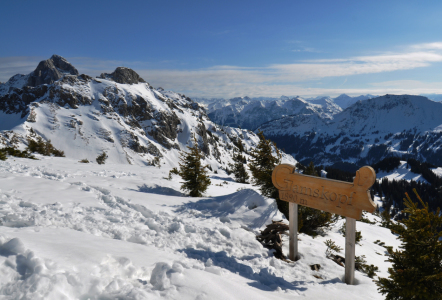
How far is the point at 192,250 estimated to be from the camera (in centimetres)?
667

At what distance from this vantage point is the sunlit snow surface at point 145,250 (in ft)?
12.0

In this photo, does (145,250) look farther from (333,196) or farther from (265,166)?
(265,166)

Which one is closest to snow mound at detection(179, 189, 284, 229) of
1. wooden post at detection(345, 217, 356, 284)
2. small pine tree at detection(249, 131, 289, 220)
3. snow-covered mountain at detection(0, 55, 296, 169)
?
small pine tree at detection(249, 131, 289, 220)

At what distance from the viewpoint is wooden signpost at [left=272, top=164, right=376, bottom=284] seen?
6.29 m

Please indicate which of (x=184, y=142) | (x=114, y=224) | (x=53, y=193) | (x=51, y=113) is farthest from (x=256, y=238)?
(x=184, y=142)

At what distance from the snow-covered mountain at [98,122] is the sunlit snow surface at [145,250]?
265 ft

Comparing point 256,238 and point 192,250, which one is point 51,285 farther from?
point 256,238

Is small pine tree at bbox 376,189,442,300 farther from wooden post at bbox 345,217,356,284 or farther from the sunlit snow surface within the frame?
wooden post at bbox 345,217,356,284

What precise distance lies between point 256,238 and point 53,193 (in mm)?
7942

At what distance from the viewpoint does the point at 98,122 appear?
4503 inches

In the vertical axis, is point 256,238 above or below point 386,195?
above

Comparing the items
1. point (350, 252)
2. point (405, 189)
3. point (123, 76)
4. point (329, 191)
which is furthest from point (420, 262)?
point (123, 76)

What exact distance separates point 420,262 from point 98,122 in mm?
127998

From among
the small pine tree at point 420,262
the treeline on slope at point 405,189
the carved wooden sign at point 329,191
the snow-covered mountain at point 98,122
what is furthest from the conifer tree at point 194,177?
the treeline on slope at point 405,189
